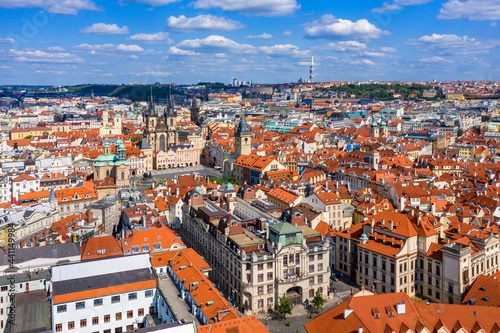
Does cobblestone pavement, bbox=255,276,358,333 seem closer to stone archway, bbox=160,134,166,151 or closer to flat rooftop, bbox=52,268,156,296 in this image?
flat rooftop, bbox=52,268,156,296

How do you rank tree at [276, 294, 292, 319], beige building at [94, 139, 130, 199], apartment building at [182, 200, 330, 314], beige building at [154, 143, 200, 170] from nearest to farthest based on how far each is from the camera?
tree at [276, 294, 292, 319], apartment building at [182, 200, 330, 314], beige building at [94, 139, 130, 199], beige building at [154, 143, 200, 170]

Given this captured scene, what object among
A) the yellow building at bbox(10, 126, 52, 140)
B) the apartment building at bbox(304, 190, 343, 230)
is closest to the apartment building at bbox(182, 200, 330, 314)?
the apartment building at bbox(304, 190, 343, 230)

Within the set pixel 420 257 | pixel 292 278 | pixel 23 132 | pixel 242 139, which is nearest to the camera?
pixel 292 278

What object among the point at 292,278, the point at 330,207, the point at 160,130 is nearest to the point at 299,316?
the point at 292,278

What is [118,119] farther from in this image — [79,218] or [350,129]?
[79,218]

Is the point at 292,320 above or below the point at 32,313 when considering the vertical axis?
below

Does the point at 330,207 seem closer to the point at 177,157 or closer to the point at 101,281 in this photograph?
the point at 101,281
